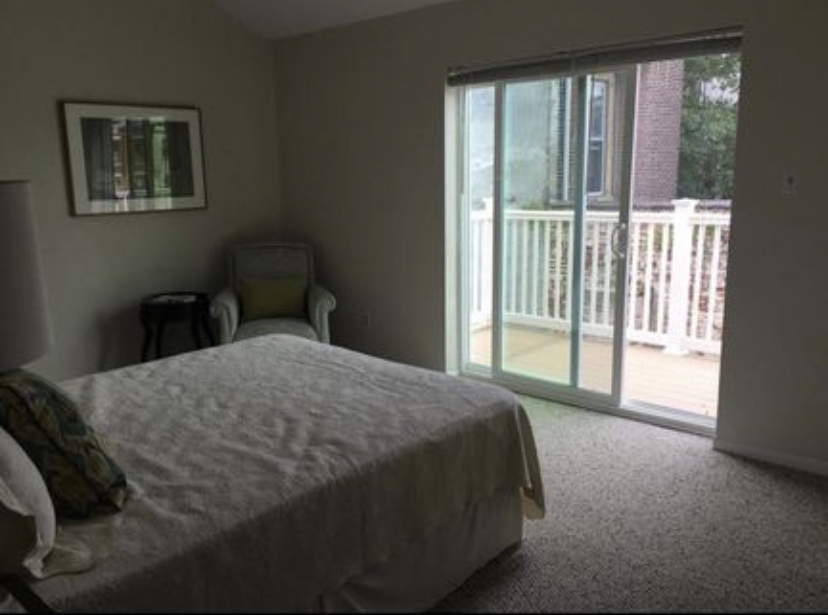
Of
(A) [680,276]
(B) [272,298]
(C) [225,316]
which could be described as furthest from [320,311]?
(A) [680,276]

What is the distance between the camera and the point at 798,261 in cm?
293

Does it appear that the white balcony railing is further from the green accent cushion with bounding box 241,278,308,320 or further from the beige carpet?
the green accent cushion with bounding box 241,278,308,320

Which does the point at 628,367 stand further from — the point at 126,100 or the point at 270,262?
the point at 126,100

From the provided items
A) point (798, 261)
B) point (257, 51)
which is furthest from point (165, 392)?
point (257, 51)

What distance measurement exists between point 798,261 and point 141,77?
3.82 m

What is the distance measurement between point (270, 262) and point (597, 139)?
234 centimetres

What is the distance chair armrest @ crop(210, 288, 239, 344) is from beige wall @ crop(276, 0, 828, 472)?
0.90 m

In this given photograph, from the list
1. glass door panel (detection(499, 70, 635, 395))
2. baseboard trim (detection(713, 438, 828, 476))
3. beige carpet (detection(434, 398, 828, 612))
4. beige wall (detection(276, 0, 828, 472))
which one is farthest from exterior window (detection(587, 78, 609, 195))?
baseboard trim (detection(713, 438, 828, 476))

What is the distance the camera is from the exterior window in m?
3.56

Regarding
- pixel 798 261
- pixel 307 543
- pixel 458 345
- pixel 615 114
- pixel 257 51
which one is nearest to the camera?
pixel 307 543

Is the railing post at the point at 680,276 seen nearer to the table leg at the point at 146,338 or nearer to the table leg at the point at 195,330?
the table leg at the point at 195,330

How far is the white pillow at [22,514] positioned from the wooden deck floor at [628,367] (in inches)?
119

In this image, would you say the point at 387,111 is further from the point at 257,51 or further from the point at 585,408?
the point at 585,408

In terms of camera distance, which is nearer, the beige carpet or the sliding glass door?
the beige carpet
